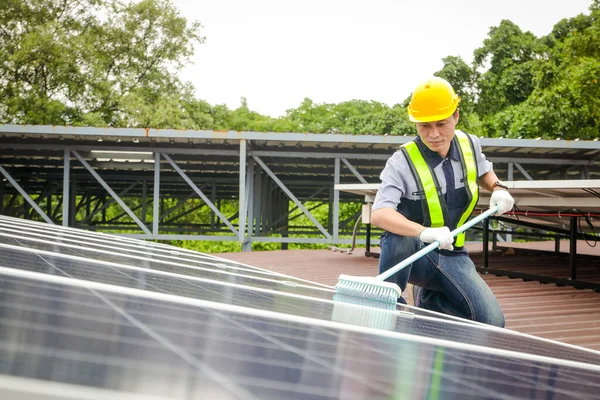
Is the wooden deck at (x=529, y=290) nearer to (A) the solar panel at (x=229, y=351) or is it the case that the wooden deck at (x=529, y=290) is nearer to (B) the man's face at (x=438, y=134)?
(B) the man's face at (x=438, y=134)

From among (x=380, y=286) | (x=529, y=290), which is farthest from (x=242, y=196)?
(x=380, y=286)

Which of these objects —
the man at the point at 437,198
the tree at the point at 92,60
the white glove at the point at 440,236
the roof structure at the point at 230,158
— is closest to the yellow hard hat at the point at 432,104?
the man at the point at 437,198

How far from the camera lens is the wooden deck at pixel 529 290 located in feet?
16.8

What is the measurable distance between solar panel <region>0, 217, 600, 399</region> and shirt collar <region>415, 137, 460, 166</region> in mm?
1474

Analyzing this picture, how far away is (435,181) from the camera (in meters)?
3.93

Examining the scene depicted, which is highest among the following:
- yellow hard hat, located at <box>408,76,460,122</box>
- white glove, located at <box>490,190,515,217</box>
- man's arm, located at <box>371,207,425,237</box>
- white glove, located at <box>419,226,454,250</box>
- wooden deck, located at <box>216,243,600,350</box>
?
yellow hard hat, located at <box>408,76,460,122</box>

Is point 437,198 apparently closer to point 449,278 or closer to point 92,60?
point 449,278

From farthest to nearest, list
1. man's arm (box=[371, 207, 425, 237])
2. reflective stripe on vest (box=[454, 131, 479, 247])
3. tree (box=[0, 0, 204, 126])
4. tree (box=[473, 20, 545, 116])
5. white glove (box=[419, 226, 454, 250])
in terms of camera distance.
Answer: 1. tree (box=[473, 20, 545, 116])
2. tree (box=[0, 0, 204, 126])
3. reflective stripe on vest (box=[454, 131, 479, 247])
4. man's arm (box=[371, 207, 425, 237])
5. white glove (box=[419, 226, 454, 250])

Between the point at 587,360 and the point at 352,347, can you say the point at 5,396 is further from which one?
the point at 587,360

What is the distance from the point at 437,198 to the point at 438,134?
1.25 ft

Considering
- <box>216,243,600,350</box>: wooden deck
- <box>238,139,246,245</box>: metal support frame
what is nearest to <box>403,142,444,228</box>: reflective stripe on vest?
<box>216,243,600,350</box>: wooden deck

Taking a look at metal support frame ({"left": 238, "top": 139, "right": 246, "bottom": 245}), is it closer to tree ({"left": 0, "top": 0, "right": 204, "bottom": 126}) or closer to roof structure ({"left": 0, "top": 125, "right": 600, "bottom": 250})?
roof structure ({"left": 0, "top": 125, "right": 600, "bottom": 250})

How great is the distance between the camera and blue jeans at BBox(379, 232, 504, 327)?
155 inches

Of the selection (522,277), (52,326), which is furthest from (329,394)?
(522,277)
